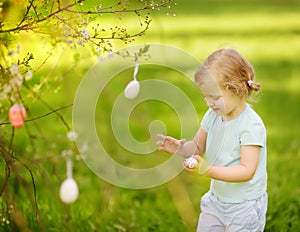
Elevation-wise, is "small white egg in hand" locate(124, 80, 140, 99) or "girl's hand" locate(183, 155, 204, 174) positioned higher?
"small white egg in hand" locate(124, 80, 140, 99)

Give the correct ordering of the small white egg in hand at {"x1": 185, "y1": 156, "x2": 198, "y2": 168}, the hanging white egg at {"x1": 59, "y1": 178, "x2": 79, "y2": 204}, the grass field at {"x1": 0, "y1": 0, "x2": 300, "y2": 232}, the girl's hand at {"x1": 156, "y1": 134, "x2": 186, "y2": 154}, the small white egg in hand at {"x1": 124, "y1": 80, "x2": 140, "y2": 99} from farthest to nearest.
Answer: the grass field at {"x1": 0, "y1": 0, "x2": 300, "y2": 232} → the girl's hand at {"x1": 156, "y1": 134, "x2": 186, "y2": 154} → the small white egg in hand at {"x1": 185, "y1": 156, "x2": 198, "y2": 168} → the small white egg in hand at {"x1": 124, "y1": 80, "x2": 140, "y2": 99} → the hanging white egg at {"x1": 59, "y1": 178, "x2": 79, "y2": 204}

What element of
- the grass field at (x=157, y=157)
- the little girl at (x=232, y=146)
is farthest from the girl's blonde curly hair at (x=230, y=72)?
the grass field at (x=157, y=157)

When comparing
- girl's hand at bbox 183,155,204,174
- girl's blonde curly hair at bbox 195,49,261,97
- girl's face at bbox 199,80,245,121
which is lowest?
girl's hand at bbox 183,155,204,174

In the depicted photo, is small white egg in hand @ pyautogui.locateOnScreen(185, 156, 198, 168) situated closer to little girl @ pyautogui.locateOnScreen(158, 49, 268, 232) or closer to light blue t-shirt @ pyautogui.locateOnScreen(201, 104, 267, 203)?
little girl @ pyautogui.locateOnScreen(158, 49, 268, 232)

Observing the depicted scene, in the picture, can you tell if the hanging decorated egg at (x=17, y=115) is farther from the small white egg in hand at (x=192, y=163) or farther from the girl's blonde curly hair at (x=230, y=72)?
the girl's blonde curly hair at (x=230, y=72)

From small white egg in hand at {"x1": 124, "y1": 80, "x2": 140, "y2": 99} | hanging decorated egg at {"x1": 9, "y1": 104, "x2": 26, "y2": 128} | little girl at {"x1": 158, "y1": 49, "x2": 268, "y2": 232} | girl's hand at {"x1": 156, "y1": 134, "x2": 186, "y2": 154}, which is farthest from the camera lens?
girl's hand at {"x1": 156, "y1": 134, "x2": 186, "y2": 154}

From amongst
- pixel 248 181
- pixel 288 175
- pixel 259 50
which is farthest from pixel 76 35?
pixel 259 50

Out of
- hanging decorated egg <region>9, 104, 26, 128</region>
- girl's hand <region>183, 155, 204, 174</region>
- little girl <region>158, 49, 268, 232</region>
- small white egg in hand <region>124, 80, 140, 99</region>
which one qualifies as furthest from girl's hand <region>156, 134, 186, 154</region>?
hanging decorated egg <region>9, 104, 26, 128</region>

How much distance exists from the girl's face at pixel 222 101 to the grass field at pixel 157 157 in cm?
24

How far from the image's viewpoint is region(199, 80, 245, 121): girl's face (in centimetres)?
247

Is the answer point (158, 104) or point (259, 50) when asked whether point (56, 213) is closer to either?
point (158, 104)

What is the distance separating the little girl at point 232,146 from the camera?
2.46 metres

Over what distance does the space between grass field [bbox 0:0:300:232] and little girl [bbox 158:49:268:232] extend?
0.19 m

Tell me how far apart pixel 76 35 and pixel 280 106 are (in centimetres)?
406
